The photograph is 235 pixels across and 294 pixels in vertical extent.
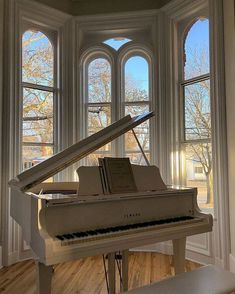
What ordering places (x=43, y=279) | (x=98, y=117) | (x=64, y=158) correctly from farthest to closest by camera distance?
1. (x=98, y=117)
2. (x=64, y=158)
3. (x=43, y=279)

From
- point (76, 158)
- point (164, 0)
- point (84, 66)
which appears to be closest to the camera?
point (76, 158)

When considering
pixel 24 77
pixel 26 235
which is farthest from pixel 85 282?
pixel 24 77

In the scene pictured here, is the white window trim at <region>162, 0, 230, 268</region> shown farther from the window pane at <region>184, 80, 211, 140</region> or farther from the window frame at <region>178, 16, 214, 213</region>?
the window frame at <region>178, 16, 214, 213</region>

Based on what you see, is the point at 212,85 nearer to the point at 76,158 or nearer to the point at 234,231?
the point at 234,231

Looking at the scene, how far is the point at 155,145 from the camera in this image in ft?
14.4

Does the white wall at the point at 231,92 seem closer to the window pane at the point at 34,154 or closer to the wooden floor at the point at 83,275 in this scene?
the wooden floor at the point at 83,275

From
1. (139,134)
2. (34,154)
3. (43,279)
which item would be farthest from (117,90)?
(43,279)

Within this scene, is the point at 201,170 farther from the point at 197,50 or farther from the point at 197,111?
the point at 197,50

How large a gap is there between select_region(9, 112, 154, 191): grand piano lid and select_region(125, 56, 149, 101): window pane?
1932mm

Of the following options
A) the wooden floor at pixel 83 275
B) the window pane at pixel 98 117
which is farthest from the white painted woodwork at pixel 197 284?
the window pane at pixel 98 117

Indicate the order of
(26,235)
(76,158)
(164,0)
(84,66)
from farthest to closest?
(84,66) → (164,0) → (76,158) → (26,235)

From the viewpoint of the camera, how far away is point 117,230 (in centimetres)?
211

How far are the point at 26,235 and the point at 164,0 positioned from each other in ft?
12.7

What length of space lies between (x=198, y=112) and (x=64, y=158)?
2419mm
